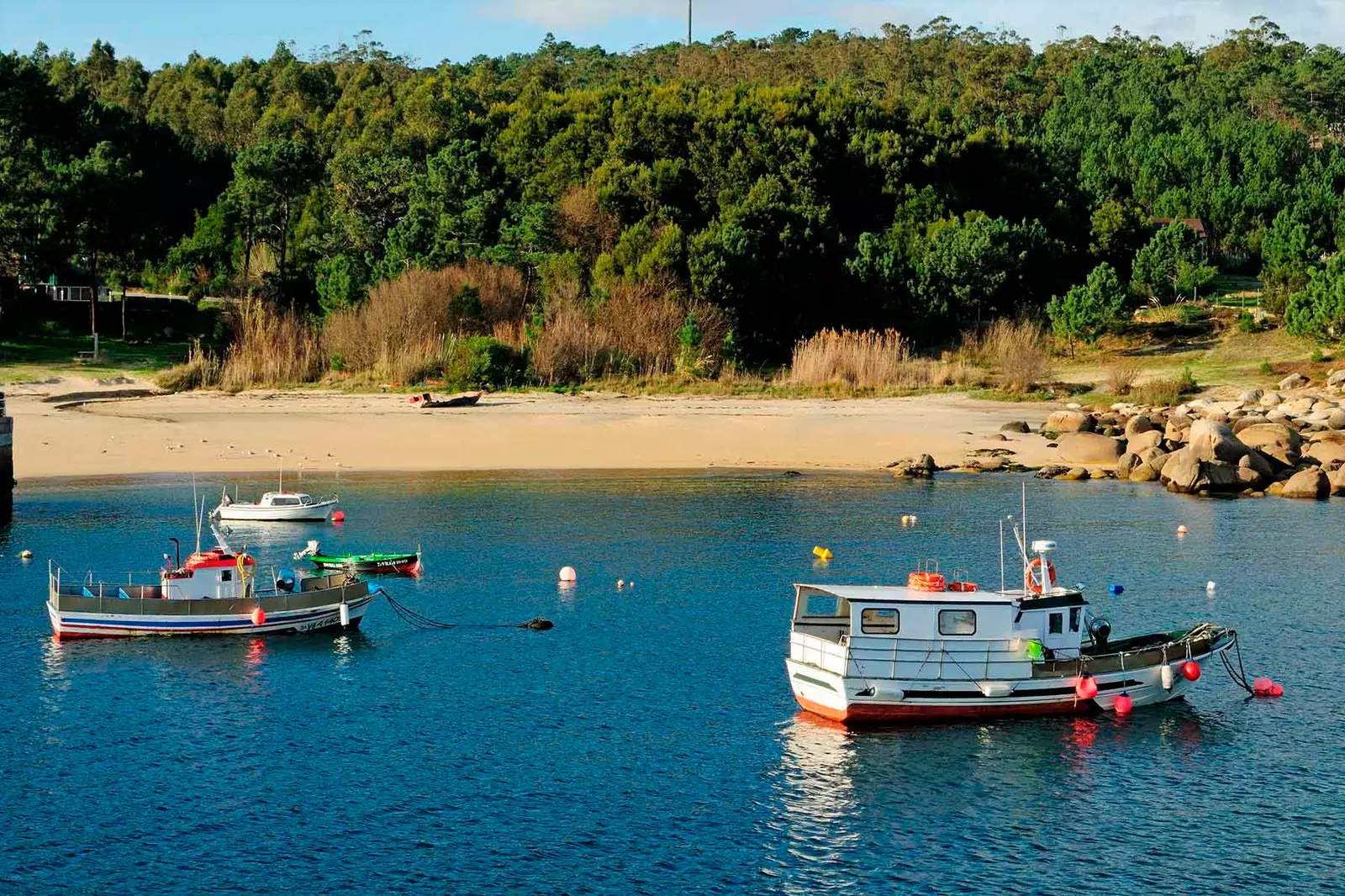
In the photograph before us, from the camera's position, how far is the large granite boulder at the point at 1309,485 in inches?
2840

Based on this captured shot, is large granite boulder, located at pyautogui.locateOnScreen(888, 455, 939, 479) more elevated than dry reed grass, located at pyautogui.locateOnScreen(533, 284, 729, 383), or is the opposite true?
dry reed grass, located at pyautogui.locateOnScreen(533, 284, 729, 383)

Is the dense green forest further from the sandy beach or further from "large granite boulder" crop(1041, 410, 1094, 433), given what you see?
"large granite boulder" crop(1041, 410, 1094, 433)

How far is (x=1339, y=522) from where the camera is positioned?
65.5 m

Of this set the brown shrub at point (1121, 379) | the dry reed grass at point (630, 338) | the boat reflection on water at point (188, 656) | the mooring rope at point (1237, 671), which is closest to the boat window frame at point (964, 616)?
the mooring rope at point (1237, 671)

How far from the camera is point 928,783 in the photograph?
35.7 m

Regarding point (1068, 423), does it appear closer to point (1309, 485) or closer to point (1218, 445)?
point (1218, 445)

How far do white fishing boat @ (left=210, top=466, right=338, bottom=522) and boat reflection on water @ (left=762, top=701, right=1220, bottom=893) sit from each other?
30645 mm

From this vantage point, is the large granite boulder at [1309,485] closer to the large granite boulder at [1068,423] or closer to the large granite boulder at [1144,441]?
the large granite boulder at [1144,441]

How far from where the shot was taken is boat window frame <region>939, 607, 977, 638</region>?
131 feet

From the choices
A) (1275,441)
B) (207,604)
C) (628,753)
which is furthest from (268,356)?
(628,753)

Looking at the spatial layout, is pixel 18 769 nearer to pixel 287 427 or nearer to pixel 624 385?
pixel 287 427

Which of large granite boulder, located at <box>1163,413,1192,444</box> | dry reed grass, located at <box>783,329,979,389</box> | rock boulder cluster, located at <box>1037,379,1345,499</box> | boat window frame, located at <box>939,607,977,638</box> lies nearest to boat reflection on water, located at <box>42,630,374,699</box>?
boat window frame, located at <box>939,607,977,638</box>

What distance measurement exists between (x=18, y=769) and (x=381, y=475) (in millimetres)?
40669

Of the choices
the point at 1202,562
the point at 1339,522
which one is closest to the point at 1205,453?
the point at 1339,522
